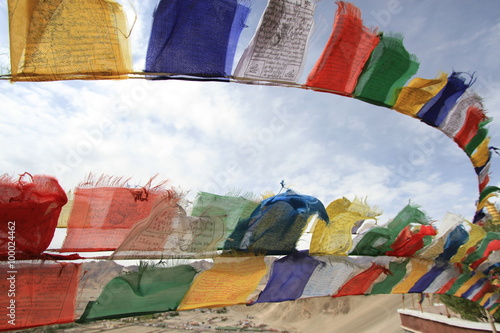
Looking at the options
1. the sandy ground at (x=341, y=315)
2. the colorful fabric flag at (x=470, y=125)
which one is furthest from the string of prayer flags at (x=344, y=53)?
the sandy ground at (x=341, y=315)

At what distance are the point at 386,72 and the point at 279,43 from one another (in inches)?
61.5

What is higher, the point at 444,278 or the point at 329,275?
the point at 329,275

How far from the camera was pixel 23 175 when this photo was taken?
1949mm

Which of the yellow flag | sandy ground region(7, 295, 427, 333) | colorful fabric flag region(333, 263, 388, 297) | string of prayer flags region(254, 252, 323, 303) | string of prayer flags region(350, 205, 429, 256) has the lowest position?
sandy ground region(7, 295, 427, 333)

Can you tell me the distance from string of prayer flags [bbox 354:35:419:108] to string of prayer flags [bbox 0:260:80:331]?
326 centimetres

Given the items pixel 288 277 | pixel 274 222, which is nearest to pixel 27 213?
pixel 274 222

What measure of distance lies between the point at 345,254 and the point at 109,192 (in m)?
2.86

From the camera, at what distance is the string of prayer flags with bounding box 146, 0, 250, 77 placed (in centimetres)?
212

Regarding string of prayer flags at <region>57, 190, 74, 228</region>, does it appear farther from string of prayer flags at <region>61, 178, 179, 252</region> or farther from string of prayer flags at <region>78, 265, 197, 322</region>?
string of prayer flags at <region>78, 265, 197, 322</region>

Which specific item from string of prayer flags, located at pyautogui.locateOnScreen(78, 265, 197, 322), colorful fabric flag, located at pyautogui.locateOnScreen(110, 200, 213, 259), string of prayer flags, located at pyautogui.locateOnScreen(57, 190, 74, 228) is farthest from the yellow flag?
string of prayer flags, located at pyautogui.locateOnScreen(57, 190, 74, 228)

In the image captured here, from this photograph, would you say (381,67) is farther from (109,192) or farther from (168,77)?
(109,192)

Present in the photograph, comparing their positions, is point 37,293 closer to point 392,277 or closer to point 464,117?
point 392,277

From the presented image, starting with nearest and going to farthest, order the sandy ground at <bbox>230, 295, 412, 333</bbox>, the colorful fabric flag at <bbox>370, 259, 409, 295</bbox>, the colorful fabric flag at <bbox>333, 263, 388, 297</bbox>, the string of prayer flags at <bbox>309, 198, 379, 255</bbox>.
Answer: the string of prayer flags at <bbox>309, 198, 379, 255</bbox> → the colorful fabric flag at <bbox>333, 263, 388, 297</bbox> → the colorful fabric flag at <bbox>370, 259, 409, 295</bbox> → the sandy ground at <bbox>230, 295, 412, 333</bbox>

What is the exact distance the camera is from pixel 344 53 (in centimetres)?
298
